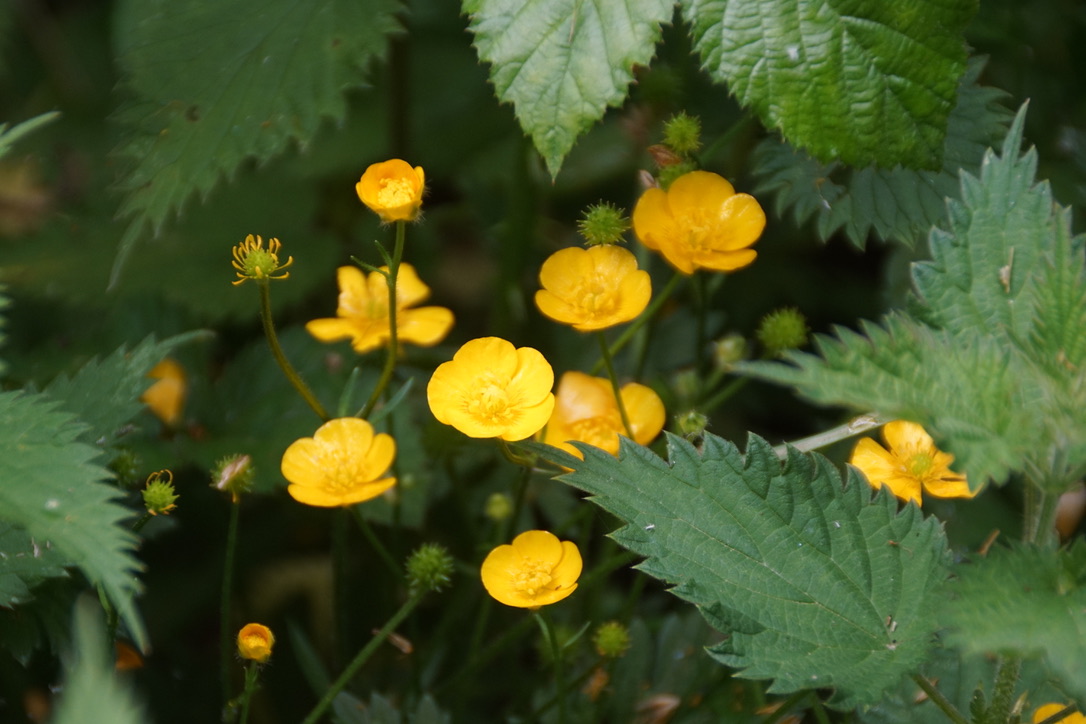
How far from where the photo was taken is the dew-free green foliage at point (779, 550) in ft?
3.35

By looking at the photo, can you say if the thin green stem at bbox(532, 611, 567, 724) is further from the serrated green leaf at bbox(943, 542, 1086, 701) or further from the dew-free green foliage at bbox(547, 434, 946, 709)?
the serrated green leaf at bbox(943, 542, 1086, 701)

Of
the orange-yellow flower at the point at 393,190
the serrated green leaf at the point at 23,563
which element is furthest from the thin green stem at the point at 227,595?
the orange-yellow flower at the point at 393,190

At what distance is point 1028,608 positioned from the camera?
2.90ft

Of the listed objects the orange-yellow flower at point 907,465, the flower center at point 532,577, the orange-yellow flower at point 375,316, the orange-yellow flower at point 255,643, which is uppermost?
the orange-yellow flower at point 375,316

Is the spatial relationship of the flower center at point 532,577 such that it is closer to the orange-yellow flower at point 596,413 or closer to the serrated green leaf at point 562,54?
the orange-yellow flower at point 596,413

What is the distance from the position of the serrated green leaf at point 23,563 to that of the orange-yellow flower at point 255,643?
0.74ft

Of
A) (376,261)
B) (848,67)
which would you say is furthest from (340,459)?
(376,261)

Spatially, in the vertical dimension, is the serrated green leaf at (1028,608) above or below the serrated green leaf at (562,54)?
below

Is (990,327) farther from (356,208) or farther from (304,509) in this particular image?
(356,208)

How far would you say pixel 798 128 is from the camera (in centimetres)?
125

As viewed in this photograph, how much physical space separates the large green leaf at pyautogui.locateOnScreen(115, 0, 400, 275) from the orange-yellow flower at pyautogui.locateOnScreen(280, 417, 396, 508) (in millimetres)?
435

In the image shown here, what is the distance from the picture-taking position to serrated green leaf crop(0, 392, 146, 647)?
877 mm

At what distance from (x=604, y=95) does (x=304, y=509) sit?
98 cm

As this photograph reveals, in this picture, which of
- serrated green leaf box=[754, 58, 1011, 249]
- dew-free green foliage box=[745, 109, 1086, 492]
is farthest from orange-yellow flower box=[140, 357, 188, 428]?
dew-free green foliage box=[745, 109, 1086, 492]
